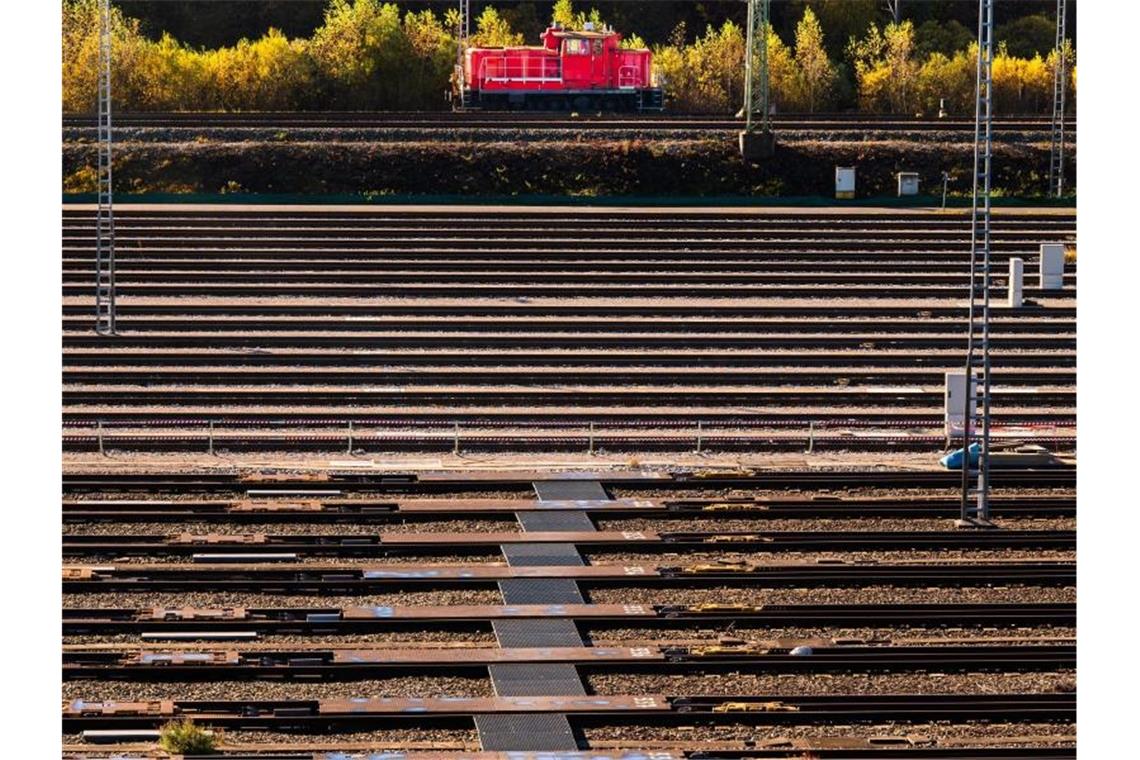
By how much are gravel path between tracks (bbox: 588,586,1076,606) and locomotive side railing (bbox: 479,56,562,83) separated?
89.2ft

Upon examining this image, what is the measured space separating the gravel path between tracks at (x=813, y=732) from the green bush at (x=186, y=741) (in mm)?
3190

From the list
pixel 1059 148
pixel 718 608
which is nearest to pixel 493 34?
pixel 1059 148

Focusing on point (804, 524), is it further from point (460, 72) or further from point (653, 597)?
point (460, 72)

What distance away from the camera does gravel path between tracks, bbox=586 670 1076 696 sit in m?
18.7

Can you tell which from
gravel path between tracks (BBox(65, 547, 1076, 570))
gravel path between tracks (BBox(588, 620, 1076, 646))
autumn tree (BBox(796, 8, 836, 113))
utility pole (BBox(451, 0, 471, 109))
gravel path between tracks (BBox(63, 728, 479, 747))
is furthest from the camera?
autumn tree (BBox(796, 8, 836, 113))

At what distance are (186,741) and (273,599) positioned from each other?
4.28m

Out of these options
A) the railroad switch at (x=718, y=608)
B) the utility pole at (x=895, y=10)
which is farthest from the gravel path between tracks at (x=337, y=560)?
the utility pole at (x=895, y=10)

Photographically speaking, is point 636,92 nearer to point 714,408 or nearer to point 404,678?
point 714,408

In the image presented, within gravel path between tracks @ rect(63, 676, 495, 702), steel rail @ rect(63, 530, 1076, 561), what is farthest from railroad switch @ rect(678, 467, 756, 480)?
gravel path between tracks @ rect(63, 676, 495, 702)

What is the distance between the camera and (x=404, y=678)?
1888 centimetres

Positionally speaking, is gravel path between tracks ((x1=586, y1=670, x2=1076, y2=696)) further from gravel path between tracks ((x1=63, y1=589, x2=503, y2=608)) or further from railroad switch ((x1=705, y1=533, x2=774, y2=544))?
railroad switch ((x1=705, y1=533, x2=774, y2=544))

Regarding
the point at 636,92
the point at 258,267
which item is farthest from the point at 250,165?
the point at 636,92

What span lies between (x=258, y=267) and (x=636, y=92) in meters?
15.2

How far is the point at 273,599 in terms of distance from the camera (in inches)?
829
